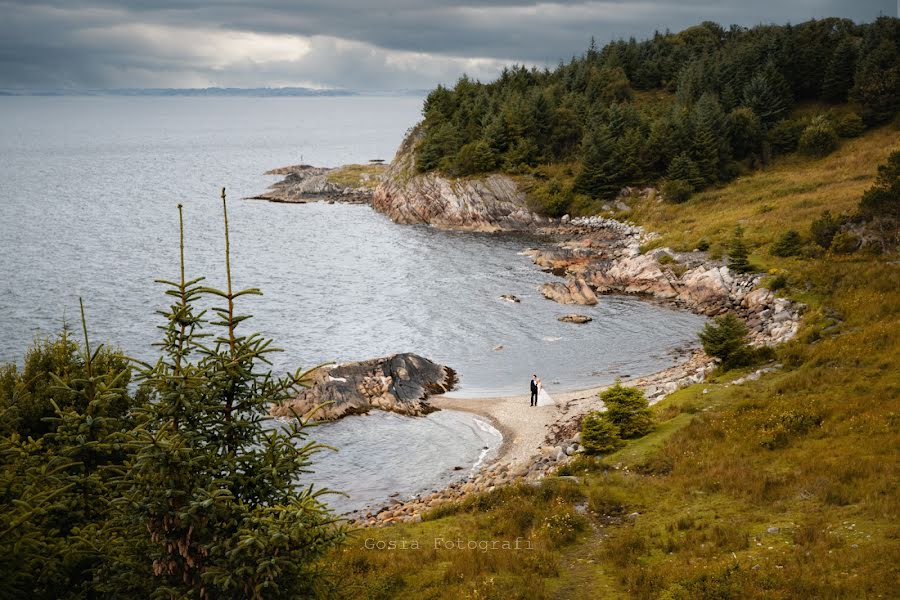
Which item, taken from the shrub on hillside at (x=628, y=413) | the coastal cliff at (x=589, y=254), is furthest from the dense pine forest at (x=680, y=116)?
the shrub on hillside at (x=628, y=413)

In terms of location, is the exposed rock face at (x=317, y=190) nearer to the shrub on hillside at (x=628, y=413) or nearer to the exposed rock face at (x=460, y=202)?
the exposed rock face at (x=460, y=202)

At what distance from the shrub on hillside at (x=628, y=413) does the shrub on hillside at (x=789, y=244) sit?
129 ft

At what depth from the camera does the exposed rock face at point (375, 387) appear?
46406 millimetres

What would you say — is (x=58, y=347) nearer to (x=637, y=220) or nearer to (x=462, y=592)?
(x=462, y=592)

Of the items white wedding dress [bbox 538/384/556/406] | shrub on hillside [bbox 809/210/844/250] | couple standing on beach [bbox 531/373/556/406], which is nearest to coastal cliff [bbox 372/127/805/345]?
shrub on hillside [bbox 809/210/844/250]

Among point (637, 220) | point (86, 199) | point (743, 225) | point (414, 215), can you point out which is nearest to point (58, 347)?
point (743, 225)

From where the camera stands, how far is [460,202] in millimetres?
113500

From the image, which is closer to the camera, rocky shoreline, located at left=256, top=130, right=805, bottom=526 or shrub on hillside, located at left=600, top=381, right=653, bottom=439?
shrub on hillside, located at left=600, top=381, right=653, bottom=439

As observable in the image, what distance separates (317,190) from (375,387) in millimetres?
112583

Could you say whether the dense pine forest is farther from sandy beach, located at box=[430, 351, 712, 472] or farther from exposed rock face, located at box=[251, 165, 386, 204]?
sandy beach, located at box=[430, 351, 712, 472]

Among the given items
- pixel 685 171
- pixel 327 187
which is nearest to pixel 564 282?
pixel 685 171

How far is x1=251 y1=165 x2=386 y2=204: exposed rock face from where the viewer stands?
487 ft

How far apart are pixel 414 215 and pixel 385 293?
43.8 m

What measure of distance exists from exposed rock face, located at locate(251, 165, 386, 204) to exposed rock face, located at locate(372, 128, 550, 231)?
25043mm
